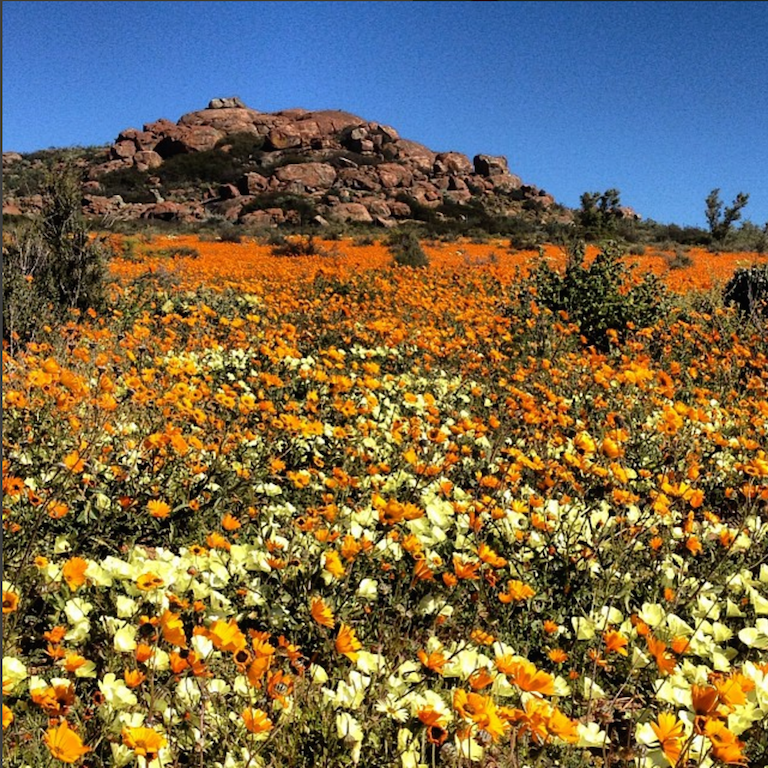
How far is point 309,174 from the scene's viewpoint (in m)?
53.0

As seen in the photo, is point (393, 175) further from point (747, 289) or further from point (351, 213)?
point (747, 289)

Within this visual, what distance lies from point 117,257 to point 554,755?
13310mm

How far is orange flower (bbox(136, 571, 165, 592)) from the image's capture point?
6.94 feet

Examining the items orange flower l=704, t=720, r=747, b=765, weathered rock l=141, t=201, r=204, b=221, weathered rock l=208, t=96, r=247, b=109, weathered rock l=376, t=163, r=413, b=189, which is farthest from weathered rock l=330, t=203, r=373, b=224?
weathered rock l=208, t=96, r=247, b=109

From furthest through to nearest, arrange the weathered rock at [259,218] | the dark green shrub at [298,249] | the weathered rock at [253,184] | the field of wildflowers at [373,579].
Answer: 1. the weathered rock at [253,184]
2. the weathered rock at [259,218]
3. the dark green shrub at [298,249]
4. the field of wildflowers at [373,579]

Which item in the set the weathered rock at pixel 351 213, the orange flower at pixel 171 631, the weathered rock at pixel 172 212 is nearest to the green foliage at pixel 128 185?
the weathered rock at pixel 172 212

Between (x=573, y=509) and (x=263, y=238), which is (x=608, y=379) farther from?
(x=263, y=238)

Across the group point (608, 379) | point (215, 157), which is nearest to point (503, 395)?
point (608, 379)

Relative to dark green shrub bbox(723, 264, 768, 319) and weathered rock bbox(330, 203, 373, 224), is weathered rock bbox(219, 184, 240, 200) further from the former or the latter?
dark green shrub bbox(723, 264, 768, 319)

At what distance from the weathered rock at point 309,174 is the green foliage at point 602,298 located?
1766 inches

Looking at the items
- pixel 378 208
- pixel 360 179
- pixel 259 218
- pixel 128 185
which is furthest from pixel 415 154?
pixel 259 218

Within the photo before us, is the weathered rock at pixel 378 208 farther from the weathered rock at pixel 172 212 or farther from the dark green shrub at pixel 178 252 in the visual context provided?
the dark green shrub at pixel 178 252

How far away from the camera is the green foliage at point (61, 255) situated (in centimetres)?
743

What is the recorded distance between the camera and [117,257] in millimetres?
13312
